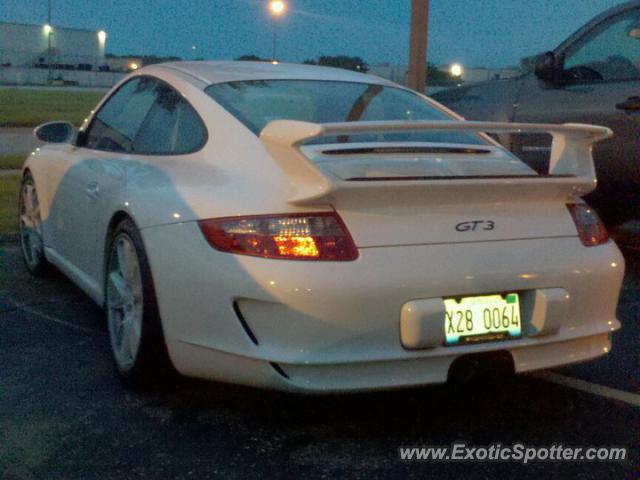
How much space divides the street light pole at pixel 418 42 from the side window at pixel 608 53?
1.78 meters

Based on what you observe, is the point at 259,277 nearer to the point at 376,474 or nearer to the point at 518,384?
the point at 376,474

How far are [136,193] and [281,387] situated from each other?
1106mm

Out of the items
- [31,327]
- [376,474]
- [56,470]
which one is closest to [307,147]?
[376,474]

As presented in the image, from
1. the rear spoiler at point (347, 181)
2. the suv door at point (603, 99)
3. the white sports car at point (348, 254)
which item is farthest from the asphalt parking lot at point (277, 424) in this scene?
the suv door at point (603, 99)

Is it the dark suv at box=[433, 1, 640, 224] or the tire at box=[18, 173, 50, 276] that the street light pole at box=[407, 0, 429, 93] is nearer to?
the dark suv at box=[433, 1, 640, 224]

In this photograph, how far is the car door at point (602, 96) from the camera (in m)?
6.08

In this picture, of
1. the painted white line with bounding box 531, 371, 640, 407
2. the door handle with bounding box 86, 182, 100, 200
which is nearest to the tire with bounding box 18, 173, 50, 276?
the door handle with bounding box 86, 182, 100, 200

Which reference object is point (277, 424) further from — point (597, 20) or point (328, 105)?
point (597, 20)

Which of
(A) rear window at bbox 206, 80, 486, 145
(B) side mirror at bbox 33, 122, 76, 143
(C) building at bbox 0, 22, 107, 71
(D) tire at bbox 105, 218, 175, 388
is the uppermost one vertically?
(A) rear window at bbox 206, 80, 486, 145

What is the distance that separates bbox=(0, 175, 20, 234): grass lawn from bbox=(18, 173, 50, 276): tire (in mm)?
1403

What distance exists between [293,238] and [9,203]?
6.13 metres

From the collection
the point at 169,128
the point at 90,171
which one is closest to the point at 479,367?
the point at 169,128

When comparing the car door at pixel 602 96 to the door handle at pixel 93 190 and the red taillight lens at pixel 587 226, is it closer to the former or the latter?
the red taillight lens at pixel 587 226

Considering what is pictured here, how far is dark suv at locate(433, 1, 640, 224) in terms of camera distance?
6102 millimetres
